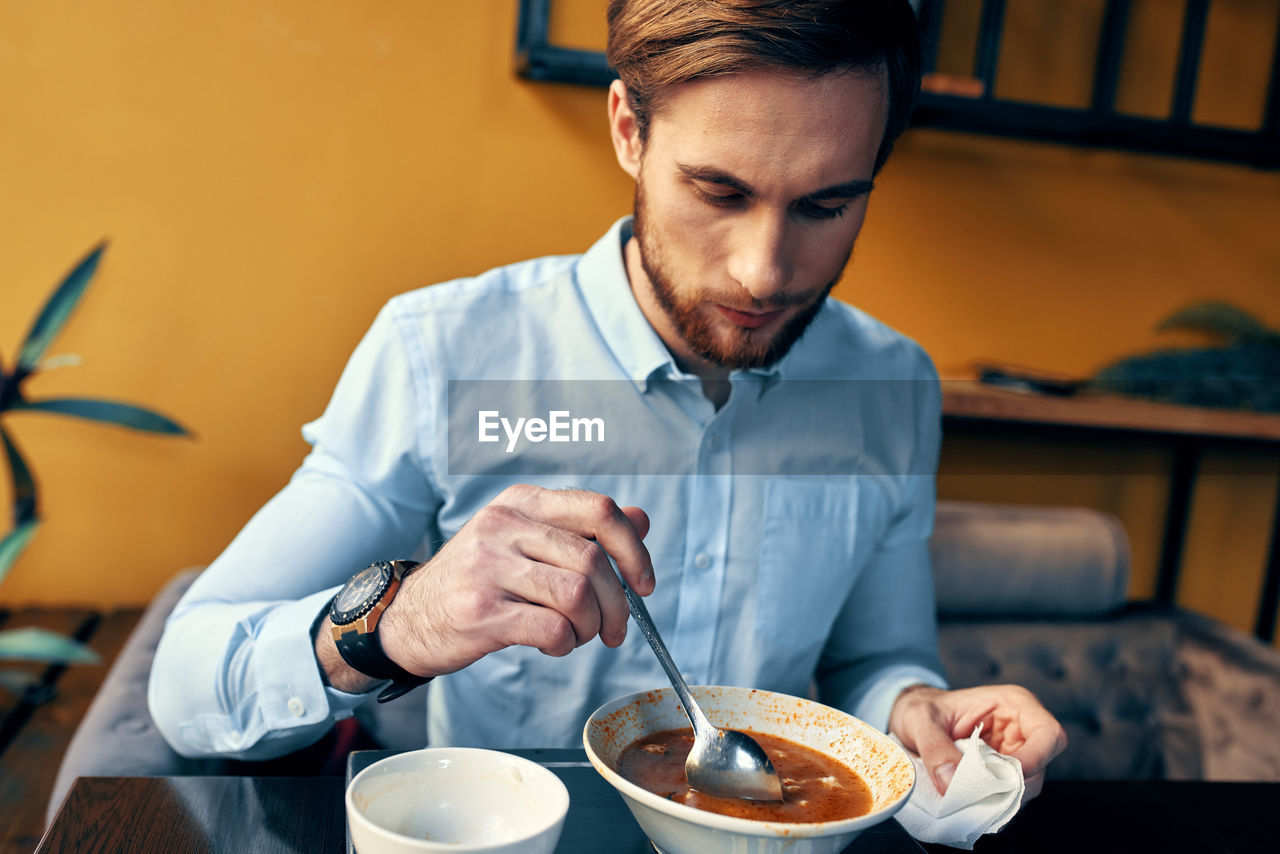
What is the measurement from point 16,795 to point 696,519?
1079 millimetres

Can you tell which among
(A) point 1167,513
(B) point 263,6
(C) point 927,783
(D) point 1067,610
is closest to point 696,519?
(C) point 927,783

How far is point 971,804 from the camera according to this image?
0.80 metres

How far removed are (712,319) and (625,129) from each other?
11.0 inches

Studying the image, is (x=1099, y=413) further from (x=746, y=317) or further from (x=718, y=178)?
(x=718, y=178)

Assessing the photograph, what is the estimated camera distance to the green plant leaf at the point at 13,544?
5.77ft

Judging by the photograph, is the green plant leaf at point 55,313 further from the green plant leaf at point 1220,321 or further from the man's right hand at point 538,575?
the green plant leaf at point 1220,321

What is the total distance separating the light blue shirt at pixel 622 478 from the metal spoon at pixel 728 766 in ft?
1.62

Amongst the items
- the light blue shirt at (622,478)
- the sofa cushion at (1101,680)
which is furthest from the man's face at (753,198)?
the sofa cushion at (1101,680)

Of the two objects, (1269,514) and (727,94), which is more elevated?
(727,94)

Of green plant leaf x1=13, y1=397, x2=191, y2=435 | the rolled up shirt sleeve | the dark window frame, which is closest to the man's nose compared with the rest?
Result: the rolled up shirt sleeve

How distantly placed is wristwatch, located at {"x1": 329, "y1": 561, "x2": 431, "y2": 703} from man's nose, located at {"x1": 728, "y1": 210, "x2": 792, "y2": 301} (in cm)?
46

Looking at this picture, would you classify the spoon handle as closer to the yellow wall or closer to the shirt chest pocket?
the shirt chest pocket

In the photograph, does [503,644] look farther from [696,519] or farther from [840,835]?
[696,519]

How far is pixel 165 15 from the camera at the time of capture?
6.05ft
